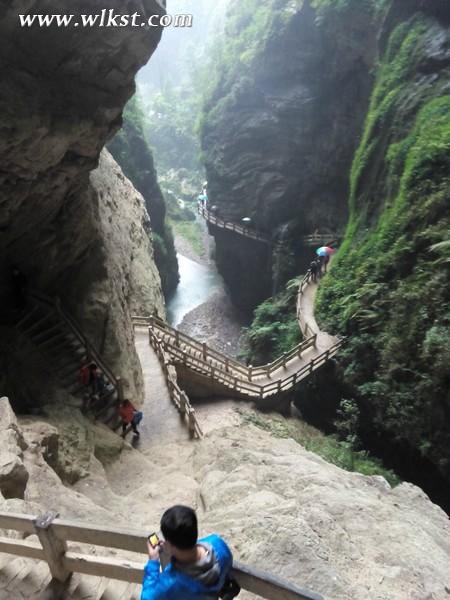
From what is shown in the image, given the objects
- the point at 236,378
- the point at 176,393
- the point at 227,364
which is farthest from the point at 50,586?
the point at 227,364

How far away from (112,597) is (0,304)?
1034 cm

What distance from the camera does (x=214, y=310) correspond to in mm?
40938

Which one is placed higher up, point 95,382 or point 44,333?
point 44,333

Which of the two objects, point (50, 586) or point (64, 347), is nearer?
point (50, 586)

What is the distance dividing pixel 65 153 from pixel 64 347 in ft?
17.3

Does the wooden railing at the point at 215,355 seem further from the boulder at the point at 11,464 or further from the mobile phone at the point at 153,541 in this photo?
the mobile phone at the point at 153,541

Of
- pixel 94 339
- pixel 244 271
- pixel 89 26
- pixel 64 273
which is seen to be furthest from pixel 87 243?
pixel 244 271

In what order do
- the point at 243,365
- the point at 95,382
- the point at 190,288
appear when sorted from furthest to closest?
the point at 190,288, the point at 243,365, the point at 95,382

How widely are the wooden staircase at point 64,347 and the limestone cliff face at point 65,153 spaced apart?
0.57m

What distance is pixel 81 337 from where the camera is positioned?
12914 millimetres

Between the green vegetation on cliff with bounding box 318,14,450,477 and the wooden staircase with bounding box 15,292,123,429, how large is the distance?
9.37 metres

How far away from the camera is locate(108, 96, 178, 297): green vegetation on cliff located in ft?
130

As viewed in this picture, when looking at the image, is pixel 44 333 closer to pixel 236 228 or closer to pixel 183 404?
pixel 183 404

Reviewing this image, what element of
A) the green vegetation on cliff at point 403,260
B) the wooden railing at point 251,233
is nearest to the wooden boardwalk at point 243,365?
the green vegetation on cliff at point 403,260
